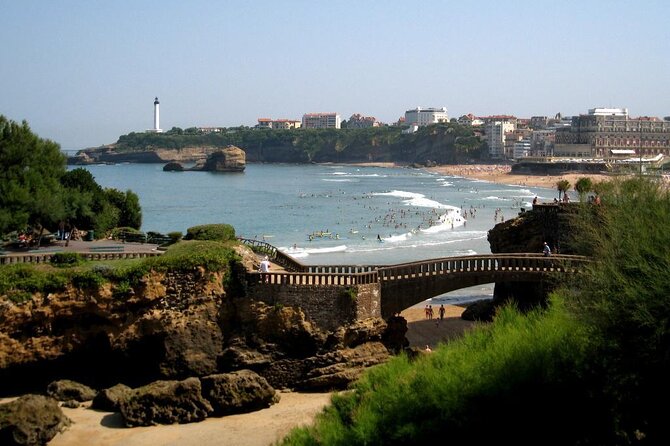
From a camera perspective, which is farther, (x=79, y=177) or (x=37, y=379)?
(x=79, y=177)

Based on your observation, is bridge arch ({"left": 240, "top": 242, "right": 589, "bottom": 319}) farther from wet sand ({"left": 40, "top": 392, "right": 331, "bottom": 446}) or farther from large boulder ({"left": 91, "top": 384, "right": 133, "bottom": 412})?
large boulder ({"left": 91, "top": 384, "right": 133, "bottom": 412})

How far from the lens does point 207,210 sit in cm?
9875

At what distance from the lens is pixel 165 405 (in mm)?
23984

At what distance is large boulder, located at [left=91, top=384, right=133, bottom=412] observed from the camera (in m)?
24.9

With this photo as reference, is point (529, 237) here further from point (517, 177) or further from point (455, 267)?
point (517, 177)

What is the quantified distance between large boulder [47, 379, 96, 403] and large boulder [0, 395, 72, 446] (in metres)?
2.44

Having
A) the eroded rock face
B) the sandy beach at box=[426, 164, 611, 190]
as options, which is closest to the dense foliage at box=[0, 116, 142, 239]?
the eroded rock face

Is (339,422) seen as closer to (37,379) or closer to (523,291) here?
(37,379)

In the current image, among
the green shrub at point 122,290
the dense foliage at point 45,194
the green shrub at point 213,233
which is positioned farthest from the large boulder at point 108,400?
the dense foliage at point 45,194

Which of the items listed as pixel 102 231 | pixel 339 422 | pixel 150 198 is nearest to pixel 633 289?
pixel 339 422

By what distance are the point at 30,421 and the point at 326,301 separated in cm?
1000

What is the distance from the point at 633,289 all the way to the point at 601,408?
6.94ft

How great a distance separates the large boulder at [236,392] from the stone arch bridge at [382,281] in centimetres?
351

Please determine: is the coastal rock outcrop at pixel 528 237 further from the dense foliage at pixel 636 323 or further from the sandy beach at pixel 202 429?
the dense foliage at pixel 636 323
